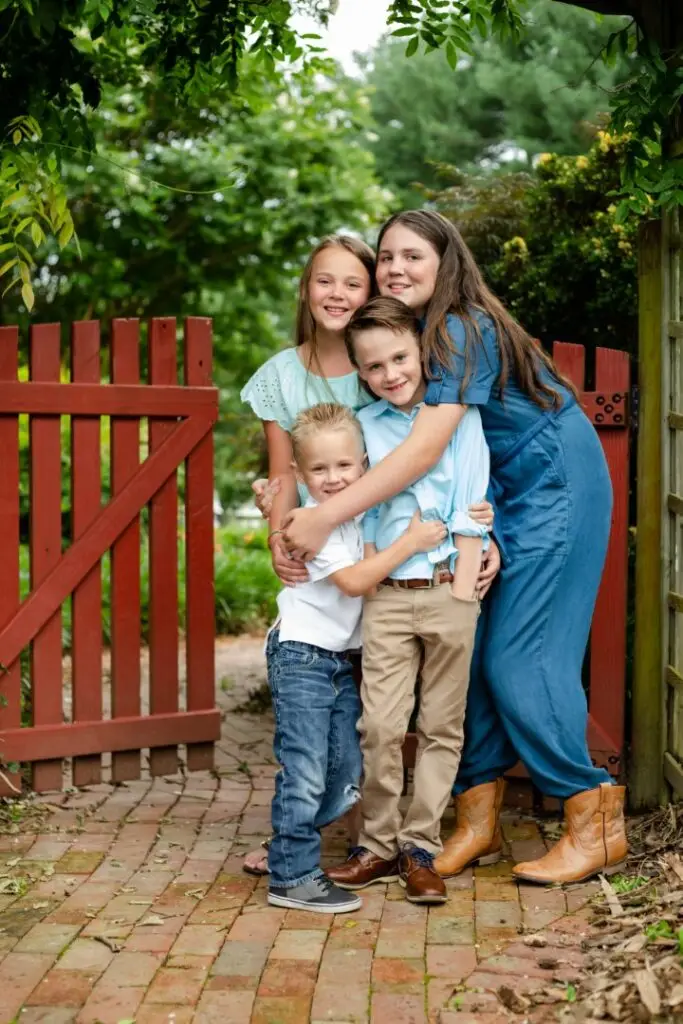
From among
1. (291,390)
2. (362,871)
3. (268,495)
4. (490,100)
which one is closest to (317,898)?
(362,871)

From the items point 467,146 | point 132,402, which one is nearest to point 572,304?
point 132,402

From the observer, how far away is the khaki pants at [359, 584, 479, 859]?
366 cm

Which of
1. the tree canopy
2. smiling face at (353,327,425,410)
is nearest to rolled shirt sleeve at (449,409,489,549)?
smiling face at (353,327,425,410)

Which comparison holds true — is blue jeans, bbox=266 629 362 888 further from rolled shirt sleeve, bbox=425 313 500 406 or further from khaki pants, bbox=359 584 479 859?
rolled shirt sleeve, bbox=425 313 500 406

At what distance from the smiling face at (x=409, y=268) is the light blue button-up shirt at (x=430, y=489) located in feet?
1.09

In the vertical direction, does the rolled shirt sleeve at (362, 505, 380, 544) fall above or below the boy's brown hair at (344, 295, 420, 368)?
below

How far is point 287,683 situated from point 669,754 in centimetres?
144

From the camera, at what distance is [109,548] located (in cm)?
489

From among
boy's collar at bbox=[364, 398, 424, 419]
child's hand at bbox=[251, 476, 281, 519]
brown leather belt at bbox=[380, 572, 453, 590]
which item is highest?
boy's collar at bbox=[364, 398, 424, 419]

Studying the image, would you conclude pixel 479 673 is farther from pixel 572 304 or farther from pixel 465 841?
pixel 572 304

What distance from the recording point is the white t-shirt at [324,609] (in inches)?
145

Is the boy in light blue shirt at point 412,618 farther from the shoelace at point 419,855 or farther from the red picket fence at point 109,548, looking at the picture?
the red picket fence at point 109,548

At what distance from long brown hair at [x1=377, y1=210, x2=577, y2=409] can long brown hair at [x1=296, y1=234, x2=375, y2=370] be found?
0.20 feet

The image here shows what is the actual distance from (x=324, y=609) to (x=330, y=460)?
0.46 metres
